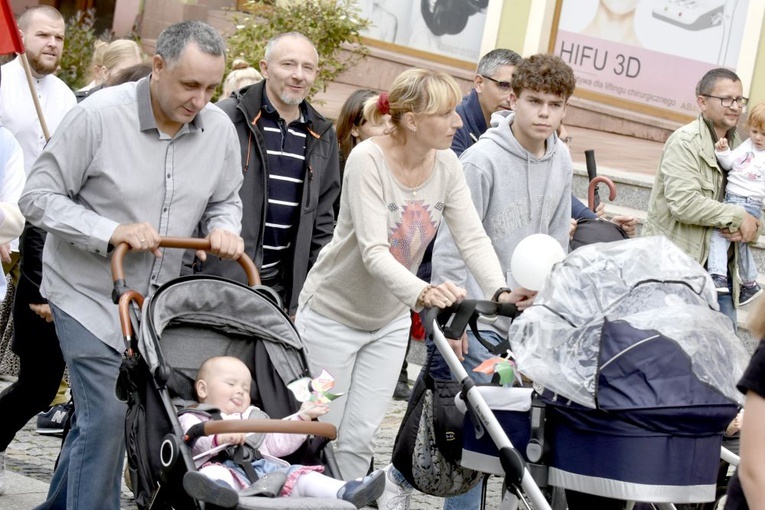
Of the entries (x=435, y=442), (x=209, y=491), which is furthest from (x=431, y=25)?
(x=209, y=491)

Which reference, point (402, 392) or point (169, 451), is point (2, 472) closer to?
point (169, 451)

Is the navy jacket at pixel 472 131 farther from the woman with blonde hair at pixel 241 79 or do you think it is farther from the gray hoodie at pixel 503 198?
the gray hoodie at pixel 503 198

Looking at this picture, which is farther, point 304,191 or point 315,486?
point 304,191

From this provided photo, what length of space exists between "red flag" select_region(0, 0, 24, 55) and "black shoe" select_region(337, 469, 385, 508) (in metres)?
3.94

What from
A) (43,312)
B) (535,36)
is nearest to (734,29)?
(535,36)

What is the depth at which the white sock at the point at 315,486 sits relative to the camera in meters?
4.16

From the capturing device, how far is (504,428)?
4.39m

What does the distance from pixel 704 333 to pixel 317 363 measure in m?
1.85

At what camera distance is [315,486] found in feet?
13.7

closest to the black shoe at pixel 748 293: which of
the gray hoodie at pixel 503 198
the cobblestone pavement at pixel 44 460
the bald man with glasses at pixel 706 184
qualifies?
the bald man with glasses at pixel 706 184

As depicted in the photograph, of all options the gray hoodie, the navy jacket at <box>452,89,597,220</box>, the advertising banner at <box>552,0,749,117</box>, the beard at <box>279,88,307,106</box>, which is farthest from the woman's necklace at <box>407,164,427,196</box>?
the advertising banner at <box>552,0,749,117</box>

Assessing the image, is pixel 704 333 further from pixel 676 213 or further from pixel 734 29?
pixel 734 29

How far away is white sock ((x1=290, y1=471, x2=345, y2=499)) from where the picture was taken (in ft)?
13.6

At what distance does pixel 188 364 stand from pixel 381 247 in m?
0.87
